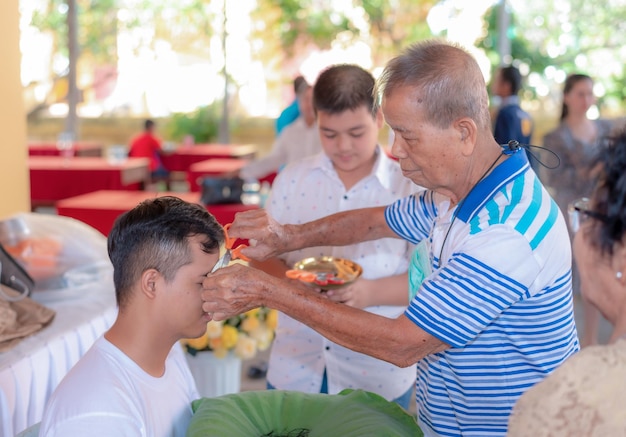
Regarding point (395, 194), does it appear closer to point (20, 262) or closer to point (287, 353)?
point (287, 353)

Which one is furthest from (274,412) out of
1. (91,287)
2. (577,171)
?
(577,171)

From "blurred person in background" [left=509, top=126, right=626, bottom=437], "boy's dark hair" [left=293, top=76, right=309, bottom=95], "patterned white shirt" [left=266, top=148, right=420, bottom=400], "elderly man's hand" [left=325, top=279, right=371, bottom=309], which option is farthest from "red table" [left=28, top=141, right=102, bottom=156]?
"blurred person in background" [left=509, top=126, right=626, bottom=437]

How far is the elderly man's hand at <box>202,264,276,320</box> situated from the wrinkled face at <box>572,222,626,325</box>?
57 cm

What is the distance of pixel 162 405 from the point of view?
1701mm

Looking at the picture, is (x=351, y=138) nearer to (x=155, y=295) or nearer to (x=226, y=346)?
(x=155, y=295)

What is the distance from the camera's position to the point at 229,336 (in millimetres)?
3064

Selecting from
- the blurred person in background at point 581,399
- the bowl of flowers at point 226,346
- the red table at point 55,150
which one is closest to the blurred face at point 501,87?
the bowl of flowers at point 226,346

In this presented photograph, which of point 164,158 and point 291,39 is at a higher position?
point 291,39

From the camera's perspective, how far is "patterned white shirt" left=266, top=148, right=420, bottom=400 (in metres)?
2.26

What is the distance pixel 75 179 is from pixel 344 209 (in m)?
4.78

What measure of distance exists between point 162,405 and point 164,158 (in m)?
7.25

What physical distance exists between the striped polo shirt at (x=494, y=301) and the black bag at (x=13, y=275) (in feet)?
4.70

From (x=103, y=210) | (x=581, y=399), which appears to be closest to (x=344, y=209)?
(x=581, y=399)

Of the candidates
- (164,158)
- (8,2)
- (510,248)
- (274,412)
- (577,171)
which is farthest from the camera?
(164,158)
